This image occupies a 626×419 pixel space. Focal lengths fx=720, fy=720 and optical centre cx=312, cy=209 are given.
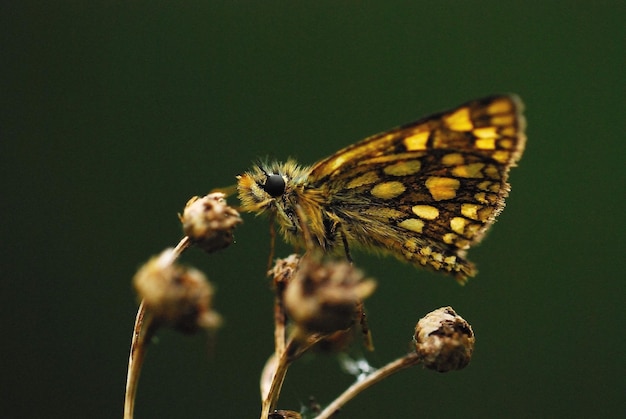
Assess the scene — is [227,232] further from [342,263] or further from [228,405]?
[228,405]

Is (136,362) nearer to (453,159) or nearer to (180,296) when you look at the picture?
(180,296)

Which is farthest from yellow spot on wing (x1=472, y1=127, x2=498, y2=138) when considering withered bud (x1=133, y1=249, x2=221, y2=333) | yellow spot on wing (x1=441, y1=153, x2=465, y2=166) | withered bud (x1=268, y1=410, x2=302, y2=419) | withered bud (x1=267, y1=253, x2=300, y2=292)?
withered bud (x1=133, y1=249, x2=221, y2=333)

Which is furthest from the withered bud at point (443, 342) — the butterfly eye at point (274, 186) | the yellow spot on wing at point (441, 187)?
the butterfly eye at point (274, 186)

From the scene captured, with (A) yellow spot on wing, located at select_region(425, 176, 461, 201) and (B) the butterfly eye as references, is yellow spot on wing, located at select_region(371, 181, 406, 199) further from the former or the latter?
(B) the butterfly eye

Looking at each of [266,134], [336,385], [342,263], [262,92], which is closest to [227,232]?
[342,263]

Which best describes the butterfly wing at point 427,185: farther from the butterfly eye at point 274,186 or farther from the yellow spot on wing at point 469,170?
the butterfly eye at point 274,186
